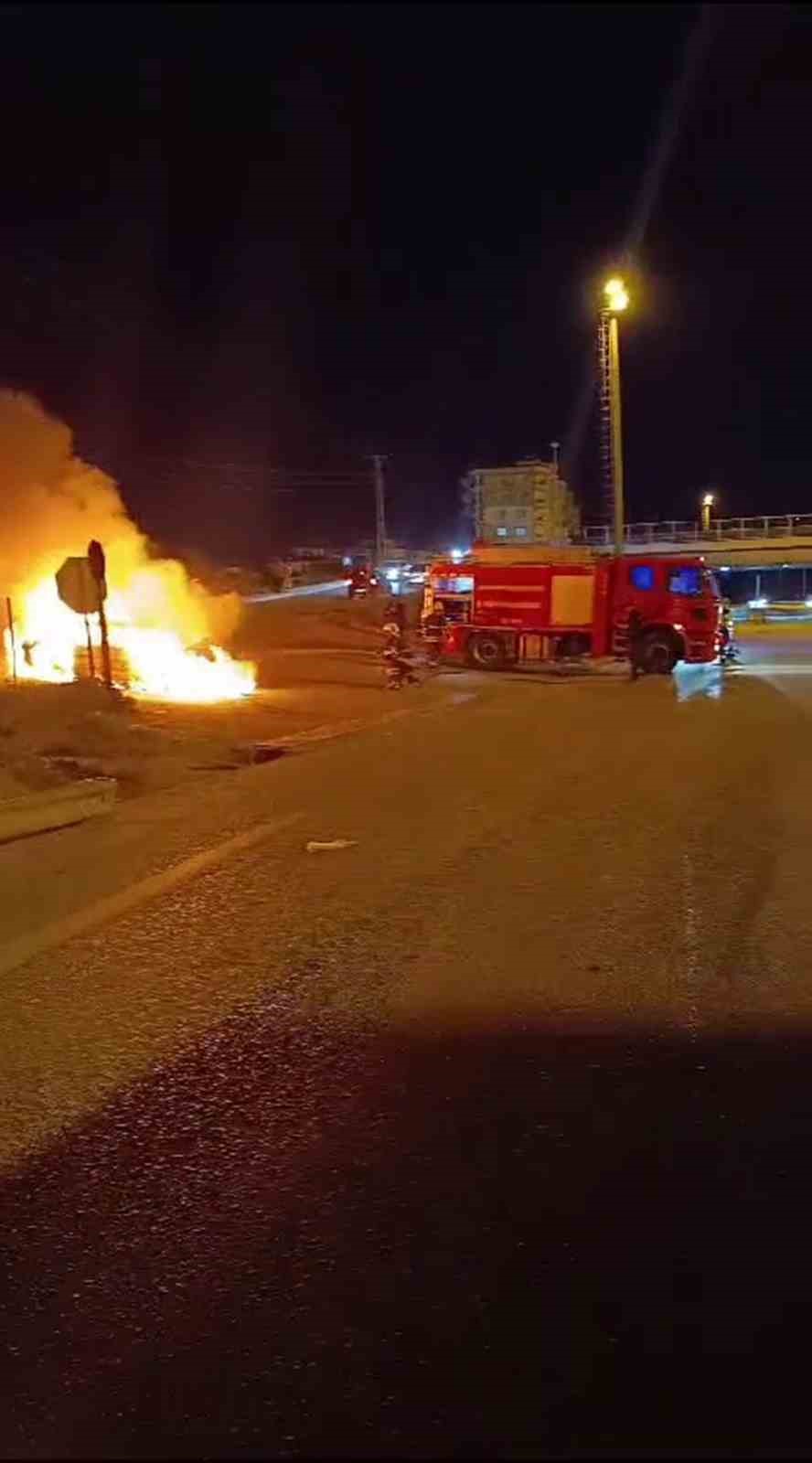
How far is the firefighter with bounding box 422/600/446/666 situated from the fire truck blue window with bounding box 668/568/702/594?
5.87 meters

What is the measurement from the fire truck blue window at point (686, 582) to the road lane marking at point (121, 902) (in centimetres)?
1922

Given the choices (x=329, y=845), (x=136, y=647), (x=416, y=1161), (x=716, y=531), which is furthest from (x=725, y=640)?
(x=716, y=531)

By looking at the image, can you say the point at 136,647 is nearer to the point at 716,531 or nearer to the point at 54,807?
the point at 54,807

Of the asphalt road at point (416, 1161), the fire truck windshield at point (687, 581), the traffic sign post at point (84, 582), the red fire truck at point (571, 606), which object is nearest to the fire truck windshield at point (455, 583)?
the red fire truck at point (571, 606)

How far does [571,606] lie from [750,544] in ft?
179

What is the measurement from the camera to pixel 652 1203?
424 centimetres

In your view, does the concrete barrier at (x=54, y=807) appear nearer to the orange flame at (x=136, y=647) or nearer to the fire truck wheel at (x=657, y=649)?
the orange flame at (x=136, y=647)

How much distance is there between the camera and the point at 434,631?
32.7 metres

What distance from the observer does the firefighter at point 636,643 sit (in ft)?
94.8

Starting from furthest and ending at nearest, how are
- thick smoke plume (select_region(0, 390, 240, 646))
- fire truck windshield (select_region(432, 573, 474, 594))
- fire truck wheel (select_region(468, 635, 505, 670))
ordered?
1. fire truck windshield (select_region(432, 573, 474, 594))
2. fire truck wheel (select_region(468, 635, 505, 670))
3. thick smoke plume (select_region(0, 390, 240, 646))

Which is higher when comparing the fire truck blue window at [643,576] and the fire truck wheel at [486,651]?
the fire truck blue window at [643,576]

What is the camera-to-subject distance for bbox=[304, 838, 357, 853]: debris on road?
33.4ft

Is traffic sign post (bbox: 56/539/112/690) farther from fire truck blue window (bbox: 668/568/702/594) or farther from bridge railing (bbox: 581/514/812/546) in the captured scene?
bridge railing (bbox: 581/514/812/546)

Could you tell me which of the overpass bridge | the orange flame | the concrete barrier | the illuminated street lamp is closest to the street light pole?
the illuminated street lamp
